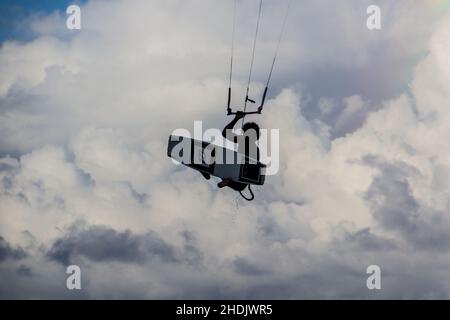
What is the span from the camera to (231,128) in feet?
120

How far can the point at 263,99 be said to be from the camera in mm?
35750

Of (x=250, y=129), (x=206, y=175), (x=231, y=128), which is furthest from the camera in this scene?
(x=206, y=175)

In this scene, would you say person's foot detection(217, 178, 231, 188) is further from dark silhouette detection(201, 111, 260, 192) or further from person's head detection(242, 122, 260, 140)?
person's head detection(242, 122, 260, 140)

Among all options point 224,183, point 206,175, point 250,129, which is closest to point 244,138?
point 250,129

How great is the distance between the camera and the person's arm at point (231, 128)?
120ft

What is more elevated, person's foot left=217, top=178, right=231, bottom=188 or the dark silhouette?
the dark silhouette

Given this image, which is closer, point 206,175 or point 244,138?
point 244,138

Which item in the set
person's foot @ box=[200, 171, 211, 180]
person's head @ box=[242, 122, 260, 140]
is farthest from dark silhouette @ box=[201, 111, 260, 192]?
person's foot @ box=[200, 171, 211, 180]

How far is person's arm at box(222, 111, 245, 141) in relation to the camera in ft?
120

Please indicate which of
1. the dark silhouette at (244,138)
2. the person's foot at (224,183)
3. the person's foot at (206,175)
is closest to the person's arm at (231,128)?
the dark silhouette at (244,138)

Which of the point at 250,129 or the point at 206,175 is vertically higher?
the point at 250,129

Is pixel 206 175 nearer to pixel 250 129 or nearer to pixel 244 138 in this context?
pixel 244 138
